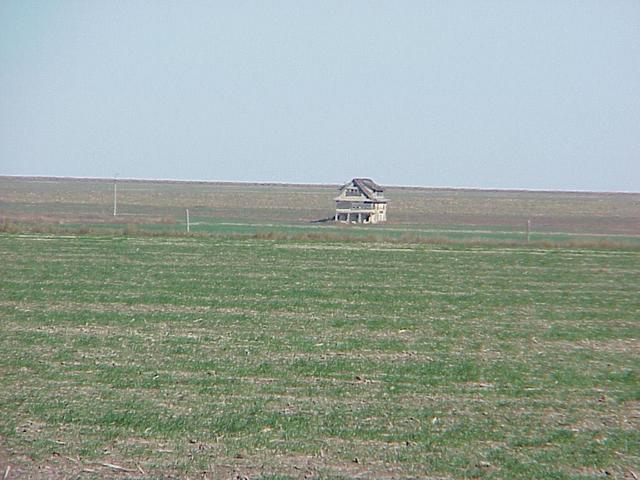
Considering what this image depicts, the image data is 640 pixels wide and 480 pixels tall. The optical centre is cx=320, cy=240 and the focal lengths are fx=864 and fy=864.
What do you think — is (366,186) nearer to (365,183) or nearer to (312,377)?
(365,183)

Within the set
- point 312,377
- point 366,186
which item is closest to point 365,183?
point 366,186

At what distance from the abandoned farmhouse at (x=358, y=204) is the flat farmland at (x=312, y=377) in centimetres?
3583

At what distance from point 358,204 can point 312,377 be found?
151ft

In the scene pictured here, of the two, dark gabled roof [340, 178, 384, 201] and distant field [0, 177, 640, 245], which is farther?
dark gabled roof [340, 178, 384, 201]

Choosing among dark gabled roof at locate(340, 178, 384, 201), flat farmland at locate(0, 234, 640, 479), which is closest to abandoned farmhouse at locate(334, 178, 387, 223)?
dark gabled roof at locate(340, 178, 384, 201)

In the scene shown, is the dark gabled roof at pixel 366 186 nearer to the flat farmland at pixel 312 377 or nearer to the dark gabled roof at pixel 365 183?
the dark gabled roof at pixel 365 183

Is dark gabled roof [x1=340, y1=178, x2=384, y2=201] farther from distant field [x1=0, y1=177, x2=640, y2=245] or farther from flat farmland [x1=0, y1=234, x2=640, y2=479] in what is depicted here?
flat farmland [x1=0, y1=234, x2=640, y2=479]

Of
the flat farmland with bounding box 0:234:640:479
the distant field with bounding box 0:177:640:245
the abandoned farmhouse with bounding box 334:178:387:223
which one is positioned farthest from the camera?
the abandoned farmhouse with bounding box 334:178:387:223

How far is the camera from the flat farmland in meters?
7.03

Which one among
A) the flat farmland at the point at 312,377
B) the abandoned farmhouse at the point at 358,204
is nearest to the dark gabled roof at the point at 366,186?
the abandoned farmhouse at the point at 358,204

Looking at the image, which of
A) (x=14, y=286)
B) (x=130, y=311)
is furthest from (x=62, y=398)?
(x=14, y=286)

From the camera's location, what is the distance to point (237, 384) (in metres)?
9.17

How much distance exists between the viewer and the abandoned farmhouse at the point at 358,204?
181 ft

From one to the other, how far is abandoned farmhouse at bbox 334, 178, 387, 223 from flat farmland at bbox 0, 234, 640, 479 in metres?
35.8
